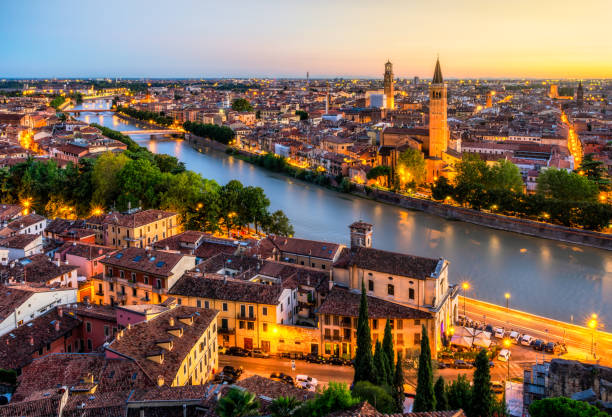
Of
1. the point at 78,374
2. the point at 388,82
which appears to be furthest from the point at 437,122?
the point at 388,82

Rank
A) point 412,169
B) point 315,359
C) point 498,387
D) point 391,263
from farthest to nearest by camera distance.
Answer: point 412,169
point 391,263
point 315,359
point 498,387

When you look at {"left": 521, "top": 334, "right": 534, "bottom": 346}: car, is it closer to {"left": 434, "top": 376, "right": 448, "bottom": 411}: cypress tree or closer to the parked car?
{"left": 434, "top": 376, "right": 448, "bottom": 411}: cypress tree

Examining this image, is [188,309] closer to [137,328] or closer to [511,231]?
[137,328]

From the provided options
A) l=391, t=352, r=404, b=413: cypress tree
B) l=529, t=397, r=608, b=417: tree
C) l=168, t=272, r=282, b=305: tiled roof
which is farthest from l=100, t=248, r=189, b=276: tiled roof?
l=529, t=397, r=608, b=417: tree

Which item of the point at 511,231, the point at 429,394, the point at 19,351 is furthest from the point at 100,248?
the point at 511,231

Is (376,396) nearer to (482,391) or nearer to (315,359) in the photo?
(482,391)
